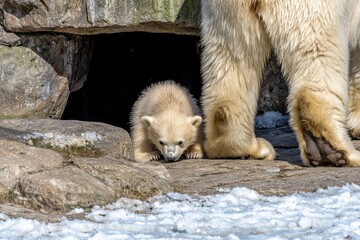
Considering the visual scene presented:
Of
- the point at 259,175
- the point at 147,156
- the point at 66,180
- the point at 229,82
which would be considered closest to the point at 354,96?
the point at 229,82

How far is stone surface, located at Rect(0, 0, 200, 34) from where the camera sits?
20.8 feet

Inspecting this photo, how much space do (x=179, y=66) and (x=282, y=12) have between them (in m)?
3.81

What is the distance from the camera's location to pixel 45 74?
263 inches

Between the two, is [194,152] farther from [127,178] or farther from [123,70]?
[123,70]

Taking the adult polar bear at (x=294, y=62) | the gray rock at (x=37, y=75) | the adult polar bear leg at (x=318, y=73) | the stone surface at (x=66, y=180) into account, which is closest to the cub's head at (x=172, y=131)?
the adult polar bear at (x=294, y=62)

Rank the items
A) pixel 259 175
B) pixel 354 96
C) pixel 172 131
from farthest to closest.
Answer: pixel 354 96 < pixel 172 131 < pixel 259 175

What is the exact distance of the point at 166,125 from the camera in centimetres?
611

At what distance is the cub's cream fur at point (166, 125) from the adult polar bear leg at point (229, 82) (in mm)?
370

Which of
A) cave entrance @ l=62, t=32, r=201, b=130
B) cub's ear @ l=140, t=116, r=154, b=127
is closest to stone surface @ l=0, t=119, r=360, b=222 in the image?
cub's ear @ l=140, t=116, r=154, b=127

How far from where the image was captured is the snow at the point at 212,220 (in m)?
3.36

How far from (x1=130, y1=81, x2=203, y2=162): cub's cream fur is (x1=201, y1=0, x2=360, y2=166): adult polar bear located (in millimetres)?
535

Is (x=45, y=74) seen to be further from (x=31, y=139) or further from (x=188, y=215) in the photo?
(x=188, y=215)

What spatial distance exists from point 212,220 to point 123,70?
18.8 feet

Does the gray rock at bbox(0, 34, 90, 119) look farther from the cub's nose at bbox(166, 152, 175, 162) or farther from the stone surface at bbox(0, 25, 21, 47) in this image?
the cub's nose at bbox(166, 152, 175, 162)
